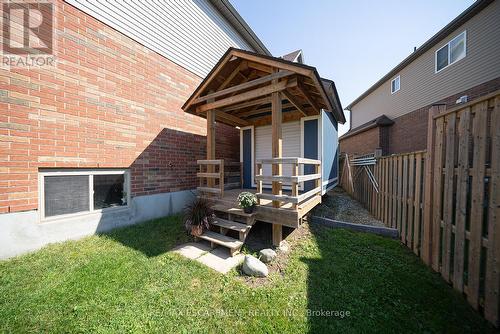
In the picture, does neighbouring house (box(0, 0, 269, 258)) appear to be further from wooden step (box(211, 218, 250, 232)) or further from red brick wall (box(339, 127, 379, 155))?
red brick wall (box(339, 127, 379, 155))

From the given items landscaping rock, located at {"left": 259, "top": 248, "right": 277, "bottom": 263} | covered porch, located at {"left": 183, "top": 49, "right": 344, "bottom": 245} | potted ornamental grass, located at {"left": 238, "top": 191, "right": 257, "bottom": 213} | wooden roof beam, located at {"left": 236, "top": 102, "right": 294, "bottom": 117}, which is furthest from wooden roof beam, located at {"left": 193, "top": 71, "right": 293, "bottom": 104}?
landscaping rock, located at {"left": 259, "top": 248, "right": 277, "bottom": 263}

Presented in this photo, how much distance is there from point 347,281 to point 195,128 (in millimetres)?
6225

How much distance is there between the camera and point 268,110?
632 cm

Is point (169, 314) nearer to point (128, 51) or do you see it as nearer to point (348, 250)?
point (348, 250)

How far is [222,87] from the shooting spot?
531 cm

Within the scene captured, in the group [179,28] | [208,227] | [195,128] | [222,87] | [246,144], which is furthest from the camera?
[246,144]

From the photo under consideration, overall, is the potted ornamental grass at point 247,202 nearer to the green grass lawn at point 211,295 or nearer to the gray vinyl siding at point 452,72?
the green grass lawn at point 211,295

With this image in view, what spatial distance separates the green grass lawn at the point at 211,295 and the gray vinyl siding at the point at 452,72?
30.1 feet

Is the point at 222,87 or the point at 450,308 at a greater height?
the point at 222,87

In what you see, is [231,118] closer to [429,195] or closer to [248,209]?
[248,209]

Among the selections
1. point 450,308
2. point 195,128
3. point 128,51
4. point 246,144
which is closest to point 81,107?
point 128,51

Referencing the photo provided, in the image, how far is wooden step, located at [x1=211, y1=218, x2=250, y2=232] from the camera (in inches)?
158

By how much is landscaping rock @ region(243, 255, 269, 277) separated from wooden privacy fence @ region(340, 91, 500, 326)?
2795 mm

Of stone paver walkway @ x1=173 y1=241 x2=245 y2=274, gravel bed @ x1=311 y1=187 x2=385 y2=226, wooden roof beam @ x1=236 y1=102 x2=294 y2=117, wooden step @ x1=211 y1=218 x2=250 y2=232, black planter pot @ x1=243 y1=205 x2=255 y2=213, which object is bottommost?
stone paver walkway @ x1=173 y1=241 x2=245 y2=274
